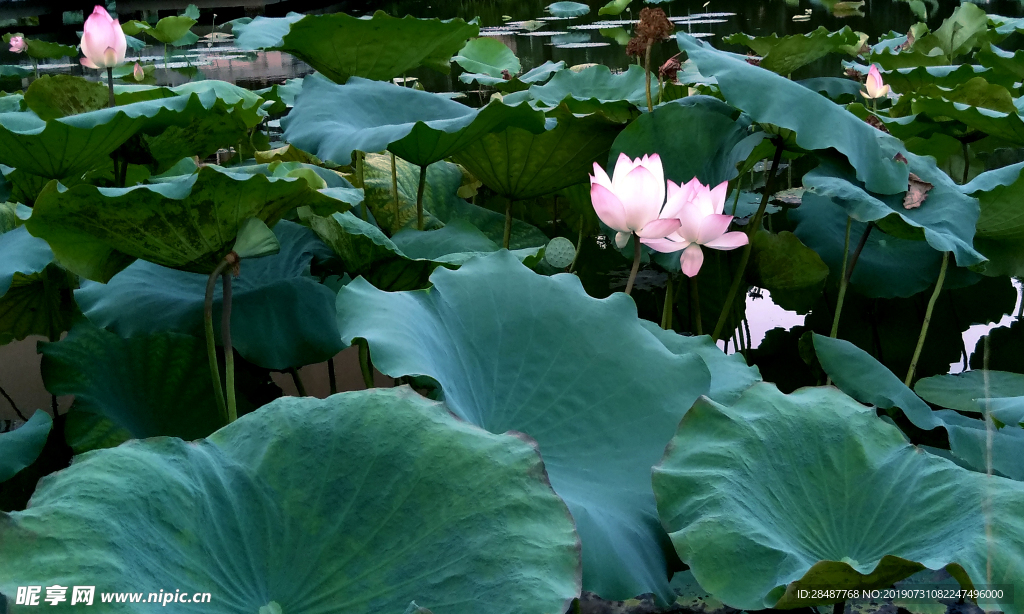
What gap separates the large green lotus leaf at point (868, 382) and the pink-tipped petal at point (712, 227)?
0.25m

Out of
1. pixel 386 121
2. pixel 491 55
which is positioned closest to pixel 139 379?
pixel 386 121

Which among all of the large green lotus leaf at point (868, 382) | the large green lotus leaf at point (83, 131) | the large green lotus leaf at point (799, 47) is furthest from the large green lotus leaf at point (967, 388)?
the large green lotus leaf at point (799, 47)

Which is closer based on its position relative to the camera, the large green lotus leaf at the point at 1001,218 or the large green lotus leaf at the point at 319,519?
the large green lotus leaf at the point at 319,519

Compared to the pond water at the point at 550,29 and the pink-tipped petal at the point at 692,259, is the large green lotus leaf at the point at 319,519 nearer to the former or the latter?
the pink-tipped petal at the point at 692,259

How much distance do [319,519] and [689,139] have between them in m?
0.98

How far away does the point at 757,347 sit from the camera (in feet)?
5.37

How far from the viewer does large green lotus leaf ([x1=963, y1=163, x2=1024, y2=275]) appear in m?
1.28

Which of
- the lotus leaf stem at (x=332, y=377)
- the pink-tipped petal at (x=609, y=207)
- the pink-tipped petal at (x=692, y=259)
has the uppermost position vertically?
the pink-tipped petal at (x=609, y=207)

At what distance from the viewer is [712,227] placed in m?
0.95

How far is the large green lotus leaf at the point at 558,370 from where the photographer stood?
77cm

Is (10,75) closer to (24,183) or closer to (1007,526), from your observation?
(24,183)

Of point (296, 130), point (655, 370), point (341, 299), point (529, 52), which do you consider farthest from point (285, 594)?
point (529, 52)

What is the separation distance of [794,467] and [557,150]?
78 centimetres

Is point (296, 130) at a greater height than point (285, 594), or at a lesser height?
greater
